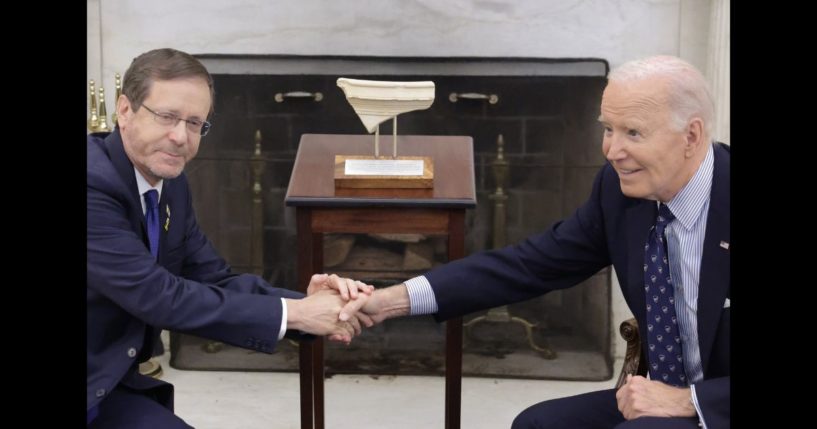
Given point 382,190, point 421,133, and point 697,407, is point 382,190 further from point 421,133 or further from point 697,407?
point 421,133

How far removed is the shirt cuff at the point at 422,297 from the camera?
3.11 m

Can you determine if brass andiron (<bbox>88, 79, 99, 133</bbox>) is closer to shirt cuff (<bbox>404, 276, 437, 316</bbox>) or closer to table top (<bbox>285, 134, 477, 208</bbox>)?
table top (<bbox>285, 134, 477, 208</bbox>)

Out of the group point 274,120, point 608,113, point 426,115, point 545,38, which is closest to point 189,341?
point 274,120

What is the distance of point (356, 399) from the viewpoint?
14.5 ft

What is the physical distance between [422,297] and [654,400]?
716 mm

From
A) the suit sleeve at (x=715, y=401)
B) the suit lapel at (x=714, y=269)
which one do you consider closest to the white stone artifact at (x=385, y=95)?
the suit lapel at (x=714, y=269)

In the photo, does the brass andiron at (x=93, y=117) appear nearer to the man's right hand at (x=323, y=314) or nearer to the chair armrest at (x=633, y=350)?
the man's right hand at (x=323, y=314)

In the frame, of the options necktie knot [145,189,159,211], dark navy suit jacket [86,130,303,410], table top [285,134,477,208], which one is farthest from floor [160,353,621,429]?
necktie knot [145,189,159,211]

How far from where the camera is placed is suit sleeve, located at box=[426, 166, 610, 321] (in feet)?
10.1

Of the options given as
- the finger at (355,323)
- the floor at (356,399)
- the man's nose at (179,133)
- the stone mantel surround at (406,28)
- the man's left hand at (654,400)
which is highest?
the stone mantel surround at (406,28)

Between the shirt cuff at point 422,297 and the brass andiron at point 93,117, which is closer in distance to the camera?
the shirt cuff at point 422,297

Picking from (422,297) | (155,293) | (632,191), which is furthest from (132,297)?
(632,191)

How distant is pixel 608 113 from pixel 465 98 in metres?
1.97
